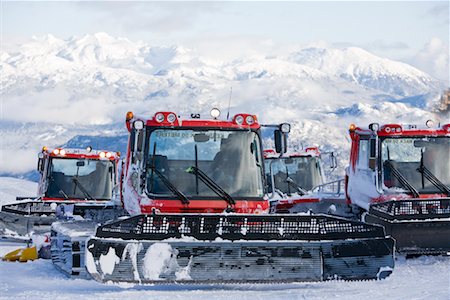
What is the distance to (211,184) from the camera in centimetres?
1075

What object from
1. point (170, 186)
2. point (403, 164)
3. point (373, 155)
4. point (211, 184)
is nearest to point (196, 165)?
point (211, 184)

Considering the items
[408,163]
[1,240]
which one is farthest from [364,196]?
[1,240]

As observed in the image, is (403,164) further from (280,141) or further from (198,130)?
(198,130)

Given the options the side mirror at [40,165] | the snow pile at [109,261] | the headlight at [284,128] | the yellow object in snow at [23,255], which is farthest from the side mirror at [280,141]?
the side mirror at [40,165]

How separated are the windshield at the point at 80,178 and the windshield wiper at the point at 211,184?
31.9 ft

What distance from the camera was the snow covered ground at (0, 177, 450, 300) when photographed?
9.22 m

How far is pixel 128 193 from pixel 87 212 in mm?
2992

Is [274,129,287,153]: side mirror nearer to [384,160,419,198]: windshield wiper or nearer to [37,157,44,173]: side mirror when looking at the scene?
[384,160,419,198]: windshield wiper

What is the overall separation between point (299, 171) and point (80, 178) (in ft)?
17.1

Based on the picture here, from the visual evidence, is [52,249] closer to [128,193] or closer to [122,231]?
[128,193]

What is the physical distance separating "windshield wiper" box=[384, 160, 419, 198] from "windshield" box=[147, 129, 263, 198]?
12.6 feet

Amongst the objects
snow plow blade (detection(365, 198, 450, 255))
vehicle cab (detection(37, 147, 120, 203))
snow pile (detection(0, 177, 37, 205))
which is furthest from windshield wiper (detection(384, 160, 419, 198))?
→ snow pile (detection(0, 177, 37, 205))

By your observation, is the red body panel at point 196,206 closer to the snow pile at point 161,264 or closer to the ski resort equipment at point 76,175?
the snow pile at point 161,264

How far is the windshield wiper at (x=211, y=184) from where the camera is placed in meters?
10.7
